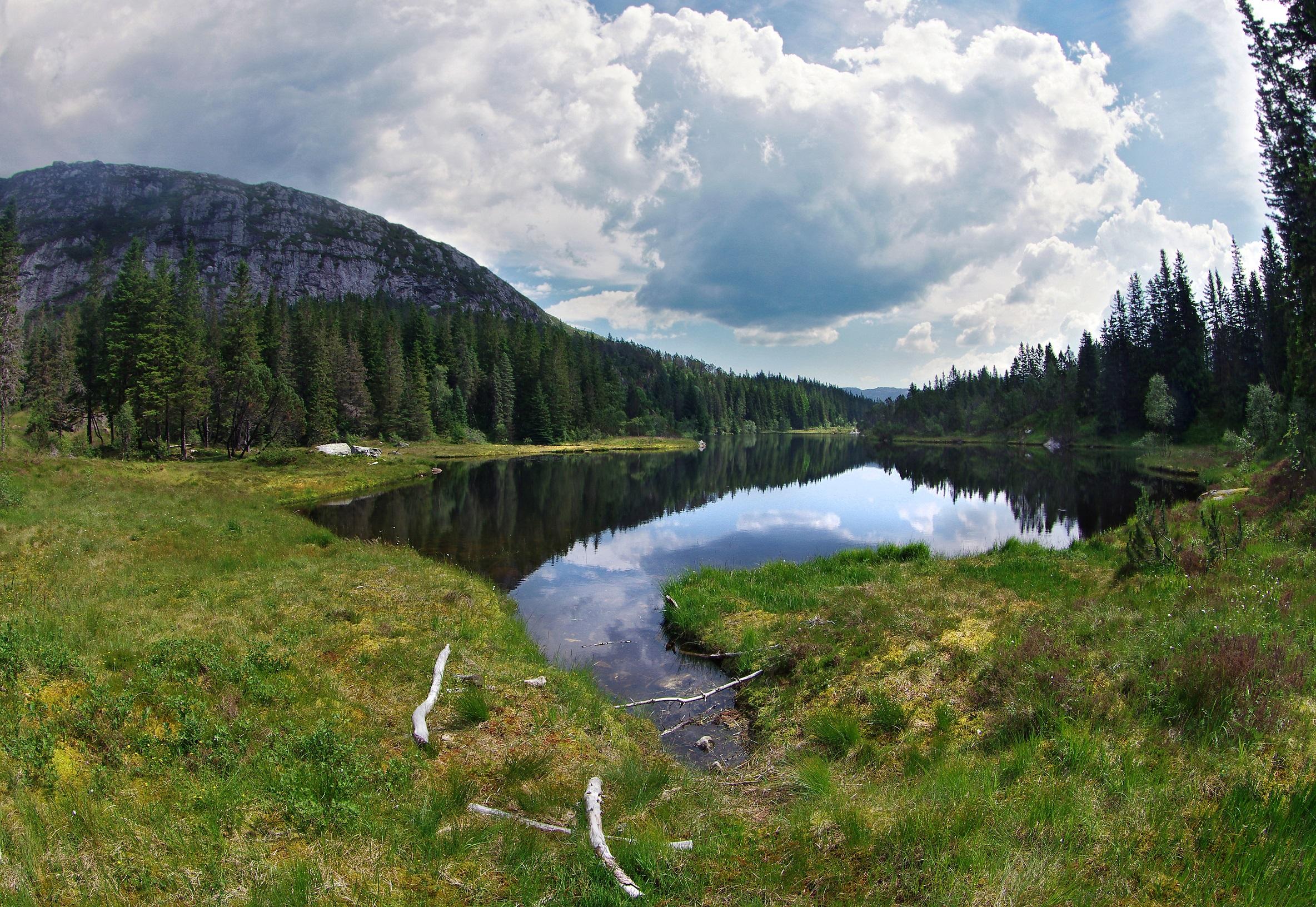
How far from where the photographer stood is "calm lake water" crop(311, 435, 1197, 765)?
55.0 ft

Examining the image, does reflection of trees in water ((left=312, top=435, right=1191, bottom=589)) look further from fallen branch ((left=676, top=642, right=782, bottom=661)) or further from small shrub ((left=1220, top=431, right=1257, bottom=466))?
fallen branch ((left=676, top=642, right=782, bottom=661))

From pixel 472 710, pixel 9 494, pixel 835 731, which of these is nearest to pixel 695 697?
pixel 835 731

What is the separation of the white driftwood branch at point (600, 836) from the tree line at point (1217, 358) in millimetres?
28265

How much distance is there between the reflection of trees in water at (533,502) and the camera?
3008 cm

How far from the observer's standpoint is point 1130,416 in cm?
10412

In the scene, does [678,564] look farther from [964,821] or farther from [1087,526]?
[1087,526]

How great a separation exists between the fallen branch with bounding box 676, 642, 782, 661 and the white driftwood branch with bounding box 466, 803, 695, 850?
327 inches

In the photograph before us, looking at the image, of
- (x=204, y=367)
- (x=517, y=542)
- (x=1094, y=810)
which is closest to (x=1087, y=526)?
(x=517, y=542)

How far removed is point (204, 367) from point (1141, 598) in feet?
251

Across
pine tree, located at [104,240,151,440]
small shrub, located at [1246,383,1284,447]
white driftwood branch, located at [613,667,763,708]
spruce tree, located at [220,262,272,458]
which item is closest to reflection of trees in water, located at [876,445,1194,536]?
small shrub, located at [1246,383,1284,447]

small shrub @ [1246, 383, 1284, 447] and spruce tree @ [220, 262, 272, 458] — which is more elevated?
spruce tree @ [220, 262, 272, 458]

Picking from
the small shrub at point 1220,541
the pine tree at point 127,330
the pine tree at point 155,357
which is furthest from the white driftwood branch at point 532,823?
the pine tree at point 127,330

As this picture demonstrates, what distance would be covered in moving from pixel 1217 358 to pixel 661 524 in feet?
328

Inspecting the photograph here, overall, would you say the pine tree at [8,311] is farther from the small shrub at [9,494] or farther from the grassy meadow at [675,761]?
the grassy meadow at [675,761]
